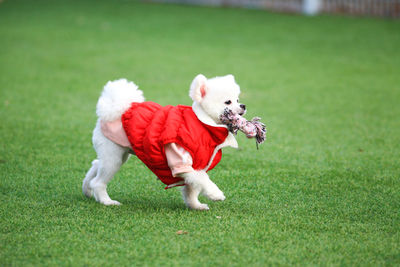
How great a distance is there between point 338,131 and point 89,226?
3515mm

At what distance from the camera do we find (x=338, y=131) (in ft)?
20.8

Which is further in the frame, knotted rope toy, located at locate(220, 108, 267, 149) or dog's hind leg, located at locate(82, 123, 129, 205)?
dog's hind leg, located at locate(82, 123, 129, 205)

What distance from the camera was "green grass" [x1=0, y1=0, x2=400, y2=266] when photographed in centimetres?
346

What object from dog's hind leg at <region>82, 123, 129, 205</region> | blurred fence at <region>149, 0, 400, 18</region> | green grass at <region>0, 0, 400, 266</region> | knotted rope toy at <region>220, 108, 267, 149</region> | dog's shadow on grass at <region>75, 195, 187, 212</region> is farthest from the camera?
blurred fence at <region>149, 0, 400, 18</region>

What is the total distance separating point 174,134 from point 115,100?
0.55 metres

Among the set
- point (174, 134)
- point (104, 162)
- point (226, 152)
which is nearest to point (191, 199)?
point (174, 134)

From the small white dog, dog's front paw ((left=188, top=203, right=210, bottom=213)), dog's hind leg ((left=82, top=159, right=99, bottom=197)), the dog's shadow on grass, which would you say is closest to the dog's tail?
the small white dog

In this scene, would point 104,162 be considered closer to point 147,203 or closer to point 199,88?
point 147,203

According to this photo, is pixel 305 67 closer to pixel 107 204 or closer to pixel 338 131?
pixel 338 131

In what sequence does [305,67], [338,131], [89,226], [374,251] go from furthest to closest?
[305,67], [338,131], [89,226], [374,251]

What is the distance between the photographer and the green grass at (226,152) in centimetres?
346

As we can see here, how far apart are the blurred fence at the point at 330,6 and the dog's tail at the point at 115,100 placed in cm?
1088

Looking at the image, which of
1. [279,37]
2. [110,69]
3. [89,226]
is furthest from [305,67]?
[89,226]

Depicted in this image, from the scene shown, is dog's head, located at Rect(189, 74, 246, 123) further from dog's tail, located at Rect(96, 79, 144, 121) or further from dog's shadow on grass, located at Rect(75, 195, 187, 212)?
dog's shadow on grass, located at Rect(75, 195, 187, 212)
